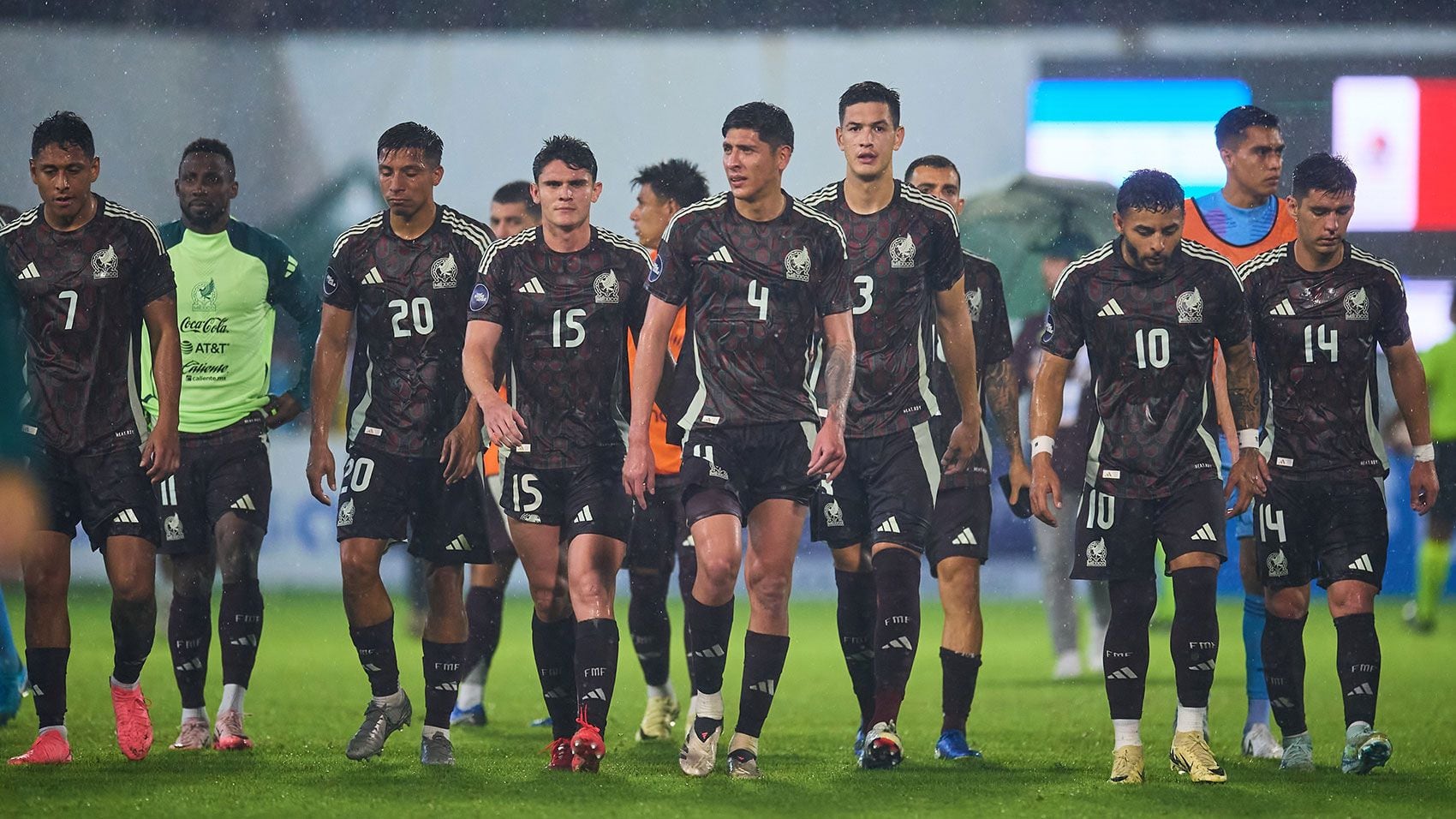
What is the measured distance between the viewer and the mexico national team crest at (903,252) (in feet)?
20.0

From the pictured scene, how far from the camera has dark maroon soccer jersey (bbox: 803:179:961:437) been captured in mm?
6039

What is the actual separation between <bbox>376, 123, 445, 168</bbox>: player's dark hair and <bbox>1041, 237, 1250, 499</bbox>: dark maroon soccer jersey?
2.27 meters

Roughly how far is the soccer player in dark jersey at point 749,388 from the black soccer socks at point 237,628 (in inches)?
70.6

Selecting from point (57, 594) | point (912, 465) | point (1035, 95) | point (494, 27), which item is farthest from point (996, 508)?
point (57, 594)

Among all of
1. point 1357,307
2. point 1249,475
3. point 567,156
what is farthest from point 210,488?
point 1357,307

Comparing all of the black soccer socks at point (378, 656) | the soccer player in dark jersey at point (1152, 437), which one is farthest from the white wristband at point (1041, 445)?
the black soccer socks at point (378, 656)

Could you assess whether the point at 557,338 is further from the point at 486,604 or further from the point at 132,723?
the point at 132,723

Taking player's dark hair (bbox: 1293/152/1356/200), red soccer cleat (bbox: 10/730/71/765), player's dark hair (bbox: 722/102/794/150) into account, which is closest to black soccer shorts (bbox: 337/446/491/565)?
red soccer cleat (bbox: 10/730/71/765)

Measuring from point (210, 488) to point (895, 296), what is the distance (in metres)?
2.61

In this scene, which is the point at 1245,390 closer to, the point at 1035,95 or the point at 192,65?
the point at 1035,95

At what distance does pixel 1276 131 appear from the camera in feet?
22.2

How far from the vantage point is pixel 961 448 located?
6.31 m

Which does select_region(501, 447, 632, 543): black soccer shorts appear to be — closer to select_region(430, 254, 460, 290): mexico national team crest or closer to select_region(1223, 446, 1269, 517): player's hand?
select_region(430, 254, 460, 290): mexico national team crest

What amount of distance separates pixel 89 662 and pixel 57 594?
4.19 metres
